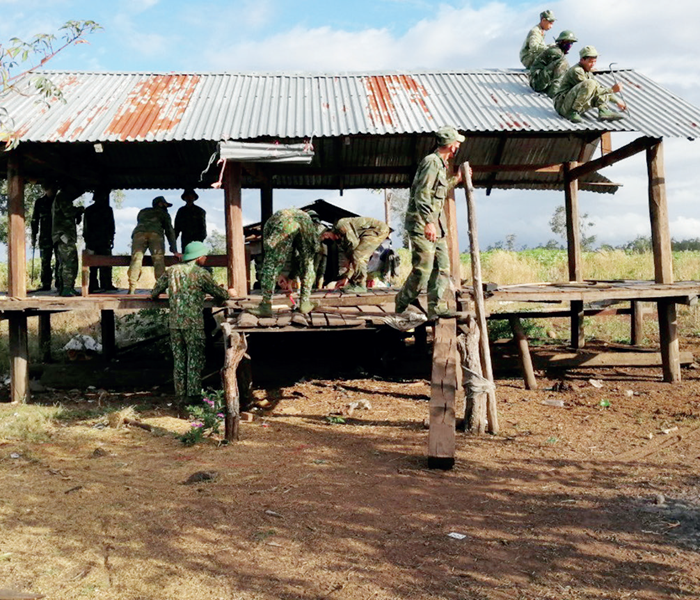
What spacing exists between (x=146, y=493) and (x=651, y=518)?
3988 millimetres

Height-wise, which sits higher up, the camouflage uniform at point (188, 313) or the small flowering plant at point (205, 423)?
the camouflage uniform at point (188, 313)

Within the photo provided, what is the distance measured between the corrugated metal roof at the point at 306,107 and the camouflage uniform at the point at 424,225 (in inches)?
91.2

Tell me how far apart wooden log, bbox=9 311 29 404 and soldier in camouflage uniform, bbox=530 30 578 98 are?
29.0 feet

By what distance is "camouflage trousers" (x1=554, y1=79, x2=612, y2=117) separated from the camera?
31.8 feet

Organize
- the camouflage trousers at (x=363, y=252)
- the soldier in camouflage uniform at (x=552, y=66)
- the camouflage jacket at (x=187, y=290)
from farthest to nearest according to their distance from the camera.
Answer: the soldier in camouflage uniform at (x=552, y=66) < the camouflage trousers at (x=363, y=252) < the camouflage jacket at (x=187, y=290)

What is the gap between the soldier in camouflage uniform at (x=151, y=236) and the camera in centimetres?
1009

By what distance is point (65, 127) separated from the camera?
9.54 meters

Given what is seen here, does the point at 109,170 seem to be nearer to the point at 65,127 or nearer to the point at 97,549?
the point at 65,127

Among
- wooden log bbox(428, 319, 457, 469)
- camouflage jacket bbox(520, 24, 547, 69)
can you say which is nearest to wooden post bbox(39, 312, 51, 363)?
wooden log bbox(428, 319, 457, 469)

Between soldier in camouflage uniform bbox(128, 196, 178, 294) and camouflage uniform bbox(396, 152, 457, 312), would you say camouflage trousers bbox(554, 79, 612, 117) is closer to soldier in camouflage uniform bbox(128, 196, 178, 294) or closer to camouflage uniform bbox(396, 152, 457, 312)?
camouflage uniform bbox(396, 152, 457, 312)

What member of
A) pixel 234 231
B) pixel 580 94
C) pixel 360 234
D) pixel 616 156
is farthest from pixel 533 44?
pixel 234 231

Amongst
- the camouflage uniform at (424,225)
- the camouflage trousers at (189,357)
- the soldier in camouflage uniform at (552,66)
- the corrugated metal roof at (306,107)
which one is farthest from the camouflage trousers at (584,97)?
the camouflage trousers at (189,357)

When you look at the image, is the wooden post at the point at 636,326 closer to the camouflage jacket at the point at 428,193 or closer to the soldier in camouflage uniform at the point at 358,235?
the soldier in camouflage uniform at the point at 358,235

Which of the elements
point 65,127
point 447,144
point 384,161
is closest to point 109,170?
point 65,127
